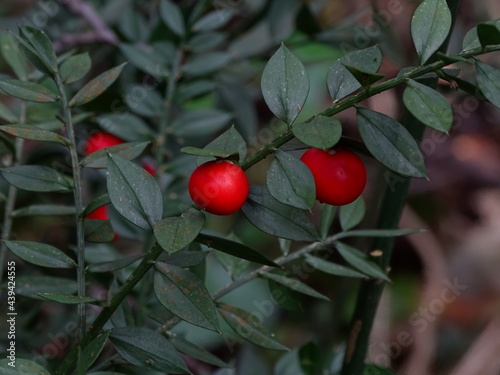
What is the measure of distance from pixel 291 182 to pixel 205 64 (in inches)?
25.0

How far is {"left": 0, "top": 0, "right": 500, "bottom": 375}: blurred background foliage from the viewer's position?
1029mm

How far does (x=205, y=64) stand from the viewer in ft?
3.54

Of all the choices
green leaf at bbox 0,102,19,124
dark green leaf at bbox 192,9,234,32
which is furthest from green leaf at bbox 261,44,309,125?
dark green leaf at bbox 192,9,234,32

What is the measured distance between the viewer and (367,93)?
48cm

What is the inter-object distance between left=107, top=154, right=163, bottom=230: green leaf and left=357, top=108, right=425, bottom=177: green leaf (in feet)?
0.55

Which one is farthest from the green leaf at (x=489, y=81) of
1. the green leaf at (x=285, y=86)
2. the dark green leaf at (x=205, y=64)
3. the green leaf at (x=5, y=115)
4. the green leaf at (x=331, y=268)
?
the dark green leaf at (x=205, y=64)

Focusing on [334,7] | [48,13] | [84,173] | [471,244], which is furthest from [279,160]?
[334,7]

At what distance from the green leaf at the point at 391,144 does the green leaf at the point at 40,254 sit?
0.28 meters

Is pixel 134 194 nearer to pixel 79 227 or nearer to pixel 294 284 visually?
pixel 79 227

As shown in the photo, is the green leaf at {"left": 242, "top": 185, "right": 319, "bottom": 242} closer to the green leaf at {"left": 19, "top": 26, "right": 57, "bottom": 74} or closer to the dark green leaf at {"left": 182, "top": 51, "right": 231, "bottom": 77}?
the green leaf at {"left": 19, "top": 26, "right": 57, "bottom": 74}

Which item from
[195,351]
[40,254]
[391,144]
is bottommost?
[195,351]

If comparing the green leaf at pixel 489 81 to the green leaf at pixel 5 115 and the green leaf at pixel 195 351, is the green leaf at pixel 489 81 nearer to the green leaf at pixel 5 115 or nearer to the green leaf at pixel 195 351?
the green leaf at pixel 195 351

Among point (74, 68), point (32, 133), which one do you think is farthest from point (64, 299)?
point (74, 68)

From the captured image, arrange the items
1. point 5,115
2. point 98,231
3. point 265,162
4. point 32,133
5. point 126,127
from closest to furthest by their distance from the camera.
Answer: point 32,133 → point 98,231 → point 5,115 → point 126,127 → point 265,162
